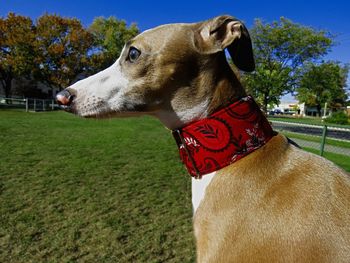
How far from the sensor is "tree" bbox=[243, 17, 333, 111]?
2536 cm

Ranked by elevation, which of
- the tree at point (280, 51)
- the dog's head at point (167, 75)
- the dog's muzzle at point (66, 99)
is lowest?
the dog's muzzle at point (66, 99)

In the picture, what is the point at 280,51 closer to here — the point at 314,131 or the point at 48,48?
the point at 314,131

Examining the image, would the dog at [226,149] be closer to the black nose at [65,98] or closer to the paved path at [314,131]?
the black nose at [65,98]

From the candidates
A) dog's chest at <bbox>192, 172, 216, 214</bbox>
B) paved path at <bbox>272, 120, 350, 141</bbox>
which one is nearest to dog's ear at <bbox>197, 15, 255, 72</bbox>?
dog's chest at <bbox>192, 172, 216, 214</bbox>

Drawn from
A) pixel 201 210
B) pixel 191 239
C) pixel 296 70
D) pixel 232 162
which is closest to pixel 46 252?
pixel 191 239

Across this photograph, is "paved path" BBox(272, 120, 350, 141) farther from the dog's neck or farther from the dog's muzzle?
the dog's muzzle

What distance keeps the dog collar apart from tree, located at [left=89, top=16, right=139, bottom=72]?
4124 cm

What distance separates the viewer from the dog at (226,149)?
5.13 feet

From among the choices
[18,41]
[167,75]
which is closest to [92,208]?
[167,75]

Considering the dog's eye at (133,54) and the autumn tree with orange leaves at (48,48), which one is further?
the autumn tree with orange leaves at (48,48)

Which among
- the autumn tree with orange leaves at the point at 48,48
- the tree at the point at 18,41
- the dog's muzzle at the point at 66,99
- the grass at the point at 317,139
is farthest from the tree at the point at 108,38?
the dog's muzzle at the point at 66,99

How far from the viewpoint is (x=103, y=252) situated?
3564 millimetres

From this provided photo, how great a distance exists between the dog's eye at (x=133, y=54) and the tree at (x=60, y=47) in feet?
131

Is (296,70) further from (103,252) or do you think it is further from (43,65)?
(43,65)
